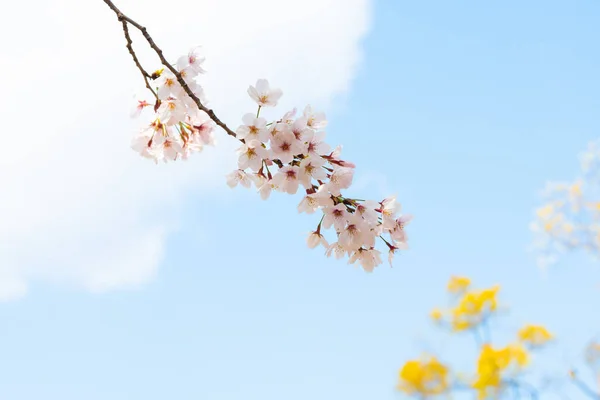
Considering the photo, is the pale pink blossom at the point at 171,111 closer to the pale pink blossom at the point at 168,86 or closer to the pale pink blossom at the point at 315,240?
the pale pink blossom at the point at 168,86

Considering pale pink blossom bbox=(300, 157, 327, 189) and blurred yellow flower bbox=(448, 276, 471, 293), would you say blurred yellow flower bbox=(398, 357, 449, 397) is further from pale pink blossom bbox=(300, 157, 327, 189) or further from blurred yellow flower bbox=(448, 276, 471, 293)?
pale pink blossom bbox=(300, 157, 327, 189)

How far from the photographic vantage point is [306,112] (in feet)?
4.18

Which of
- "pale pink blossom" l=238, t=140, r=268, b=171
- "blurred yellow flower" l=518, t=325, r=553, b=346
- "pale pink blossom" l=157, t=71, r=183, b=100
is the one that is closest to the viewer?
"pale pink blossom" l=238, t=140, r=268, b=171

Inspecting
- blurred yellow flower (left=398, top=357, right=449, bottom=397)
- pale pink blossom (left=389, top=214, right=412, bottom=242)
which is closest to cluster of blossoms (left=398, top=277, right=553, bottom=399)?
blurred yellow flower (left=398, top=357, right=449, bottom=397)

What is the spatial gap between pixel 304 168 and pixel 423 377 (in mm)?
9633

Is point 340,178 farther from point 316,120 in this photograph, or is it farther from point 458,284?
point 458,284

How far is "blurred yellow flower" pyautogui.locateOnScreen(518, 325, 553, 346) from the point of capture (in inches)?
368

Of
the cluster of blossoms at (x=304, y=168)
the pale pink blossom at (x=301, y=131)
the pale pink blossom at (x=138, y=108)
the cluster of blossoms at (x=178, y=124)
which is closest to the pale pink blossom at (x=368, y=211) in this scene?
the cluster of blossoms at (x=304, y=168)

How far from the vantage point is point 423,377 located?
398 inches

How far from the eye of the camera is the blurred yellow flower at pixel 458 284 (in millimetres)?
10414

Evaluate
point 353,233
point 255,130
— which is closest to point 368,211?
point 353,233

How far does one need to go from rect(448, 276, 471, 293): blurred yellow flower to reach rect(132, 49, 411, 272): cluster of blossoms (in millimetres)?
9474

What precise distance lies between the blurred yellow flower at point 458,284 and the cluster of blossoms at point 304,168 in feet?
31.1

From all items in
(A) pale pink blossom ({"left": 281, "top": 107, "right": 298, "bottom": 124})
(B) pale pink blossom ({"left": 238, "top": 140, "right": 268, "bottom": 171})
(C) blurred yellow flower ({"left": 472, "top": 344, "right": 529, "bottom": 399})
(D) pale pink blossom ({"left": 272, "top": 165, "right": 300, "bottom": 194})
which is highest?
(C) blurred yellow flower ({"left": 472, "top": 344, "right": 529, "bottom": 399})
